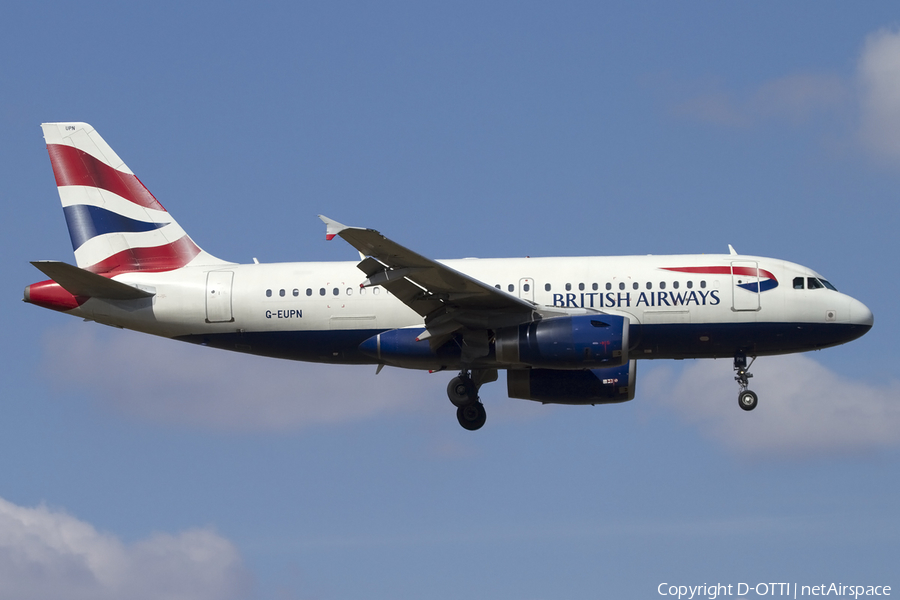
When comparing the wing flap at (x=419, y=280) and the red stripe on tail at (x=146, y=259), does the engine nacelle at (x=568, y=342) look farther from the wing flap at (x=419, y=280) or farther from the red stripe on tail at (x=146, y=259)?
the red stripe on tail at (x=146, y=259)

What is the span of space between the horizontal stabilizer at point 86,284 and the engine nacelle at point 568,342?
38.9ft

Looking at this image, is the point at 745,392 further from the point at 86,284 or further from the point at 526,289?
the point at 86,284

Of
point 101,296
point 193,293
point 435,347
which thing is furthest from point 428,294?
point 101,296

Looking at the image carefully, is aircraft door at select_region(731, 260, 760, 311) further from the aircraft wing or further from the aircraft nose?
the aircraft wing

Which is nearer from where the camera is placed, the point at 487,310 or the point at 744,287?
the point at 487,310

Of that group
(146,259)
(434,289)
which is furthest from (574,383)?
(146,259)

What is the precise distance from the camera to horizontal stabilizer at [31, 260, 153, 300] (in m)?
35.9

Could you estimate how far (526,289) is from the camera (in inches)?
1474

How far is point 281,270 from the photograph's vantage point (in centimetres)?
3900

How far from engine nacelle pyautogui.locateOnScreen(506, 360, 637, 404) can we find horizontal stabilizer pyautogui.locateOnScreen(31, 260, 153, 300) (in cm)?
1244

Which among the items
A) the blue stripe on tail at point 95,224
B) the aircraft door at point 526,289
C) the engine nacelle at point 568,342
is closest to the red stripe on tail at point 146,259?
the blue stripe on tail at point 95,224

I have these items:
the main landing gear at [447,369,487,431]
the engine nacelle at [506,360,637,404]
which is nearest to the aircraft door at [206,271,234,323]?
→ the main landing gear at [447,369,487,431]

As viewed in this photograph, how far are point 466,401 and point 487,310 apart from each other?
179 inches

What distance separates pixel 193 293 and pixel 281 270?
2860 millimetres
